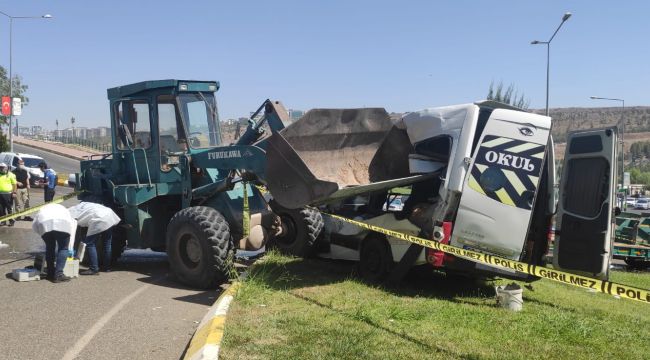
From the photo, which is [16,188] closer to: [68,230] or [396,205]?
[68,230]

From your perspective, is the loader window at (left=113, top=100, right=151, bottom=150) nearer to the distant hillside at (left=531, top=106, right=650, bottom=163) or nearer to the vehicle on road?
the vehicle on road

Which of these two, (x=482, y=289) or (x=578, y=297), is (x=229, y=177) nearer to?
(x=482, y=289)

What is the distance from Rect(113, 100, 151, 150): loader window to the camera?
9.96m

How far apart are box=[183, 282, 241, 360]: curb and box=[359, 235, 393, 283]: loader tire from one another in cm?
250

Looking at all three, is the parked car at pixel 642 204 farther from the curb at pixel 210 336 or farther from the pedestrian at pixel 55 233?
the curb at pixel 210 336

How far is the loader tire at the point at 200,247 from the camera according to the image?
8.21 meters

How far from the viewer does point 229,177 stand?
9.09 meters

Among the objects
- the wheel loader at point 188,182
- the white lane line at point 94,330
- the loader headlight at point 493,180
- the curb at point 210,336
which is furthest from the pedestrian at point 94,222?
the loader headlight at point 493,180

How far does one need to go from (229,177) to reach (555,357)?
5.48 m

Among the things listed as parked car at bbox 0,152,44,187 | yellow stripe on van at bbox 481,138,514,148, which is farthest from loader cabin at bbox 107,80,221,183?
parked car at bbox 0,152,44,187

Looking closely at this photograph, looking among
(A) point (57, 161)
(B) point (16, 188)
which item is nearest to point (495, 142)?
(B) point (16, 188)

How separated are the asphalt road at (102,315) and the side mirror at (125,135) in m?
2.17

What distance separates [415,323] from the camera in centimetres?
618

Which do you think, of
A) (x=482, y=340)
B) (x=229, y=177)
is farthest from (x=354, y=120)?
(x=482, y=340)
